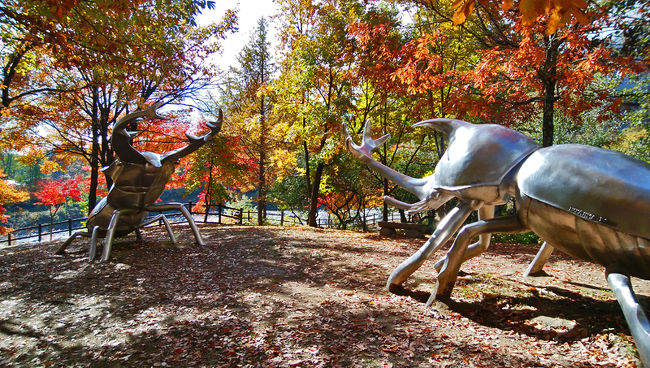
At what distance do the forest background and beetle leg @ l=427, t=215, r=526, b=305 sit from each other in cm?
189

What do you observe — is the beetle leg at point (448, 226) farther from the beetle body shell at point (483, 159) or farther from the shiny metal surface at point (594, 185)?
the shiny metal surface at point (594, 185)

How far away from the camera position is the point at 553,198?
295cm

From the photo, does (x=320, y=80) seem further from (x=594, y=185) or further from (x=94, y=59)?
(x=594, y=185)

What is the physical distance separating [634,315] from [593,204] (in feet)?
2.78

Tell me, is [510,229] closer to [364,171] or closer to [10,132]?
[364,171]

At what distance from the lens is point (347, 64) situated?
12.2m

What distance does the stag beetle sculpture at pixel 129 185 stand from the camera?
703cm

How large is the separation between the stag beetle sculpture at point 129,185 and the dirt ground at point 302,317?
1071 mm

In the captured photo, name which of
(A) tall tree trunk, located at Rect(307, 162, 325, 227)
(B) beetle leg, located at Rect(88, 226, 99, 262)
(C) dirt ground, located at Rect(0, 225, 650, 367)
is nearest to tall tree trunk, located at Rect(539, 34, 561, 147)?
(C) dirt ground, located at Rect(0, 225, 650, 367)

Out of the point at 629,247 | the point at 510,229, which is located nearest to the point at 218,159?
the point at 510,229

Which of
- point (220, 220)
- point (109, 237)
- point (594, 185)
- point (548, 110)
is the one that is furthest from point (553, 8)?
point (220, 220)

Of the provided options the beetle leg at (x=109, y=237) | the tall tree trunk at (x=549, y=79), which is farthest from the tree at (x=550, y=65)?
the beetle leg at (x=109, y=237)

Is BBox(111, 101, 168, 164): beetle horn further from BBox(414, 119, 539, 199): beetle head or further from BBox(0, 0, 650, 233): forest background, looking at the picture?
BBox(414, 119, 539, 199): beetle head

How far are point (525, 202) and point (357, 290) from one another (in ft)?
8.68
